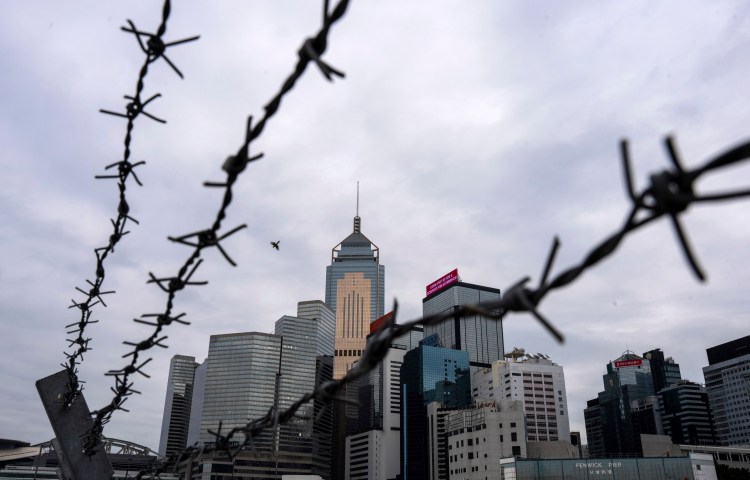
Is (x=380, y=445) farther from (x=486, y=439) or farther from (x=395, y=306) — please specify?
(x=395, y=306)

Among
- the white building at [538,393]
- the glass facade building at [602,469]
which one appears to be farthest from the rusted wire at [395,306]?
the white building at [538,393]

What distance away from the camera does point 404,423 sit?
566 feet

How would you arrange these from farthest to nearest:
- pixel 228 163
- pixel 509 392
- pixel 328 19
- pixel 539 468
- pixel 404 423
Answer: pixel 404 423 < pixel 509 392 < pixel 539 468 < pixel 228 163 < pixel 328 19

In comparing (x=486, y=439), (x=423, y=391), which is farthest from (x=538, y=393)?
(x=486, y=439)

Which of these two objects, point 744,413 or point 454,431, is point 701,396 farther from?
point 454,431

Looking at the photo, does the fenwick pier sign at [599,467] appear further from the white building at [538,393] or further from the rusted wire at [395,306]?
the rusted wire at [395,306]

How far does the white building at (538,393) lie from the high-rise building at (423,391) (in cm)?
1724

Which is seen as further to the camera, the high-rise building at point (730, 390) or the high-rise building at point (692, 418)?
the high-rise building at point (692, 418)

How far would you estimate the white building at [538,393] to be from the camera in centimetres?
15475

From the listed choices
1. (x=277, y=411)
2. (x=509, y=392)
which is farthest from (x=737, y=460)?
(x=277, y=411)

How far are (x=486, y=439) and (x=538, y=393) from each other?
6436 centimetres

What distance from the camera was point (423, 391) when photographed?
174000mm

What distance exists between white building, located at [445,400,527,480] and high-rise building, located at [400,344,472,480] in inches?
2291

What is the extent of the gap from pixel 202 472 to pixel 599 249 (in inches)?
6186
